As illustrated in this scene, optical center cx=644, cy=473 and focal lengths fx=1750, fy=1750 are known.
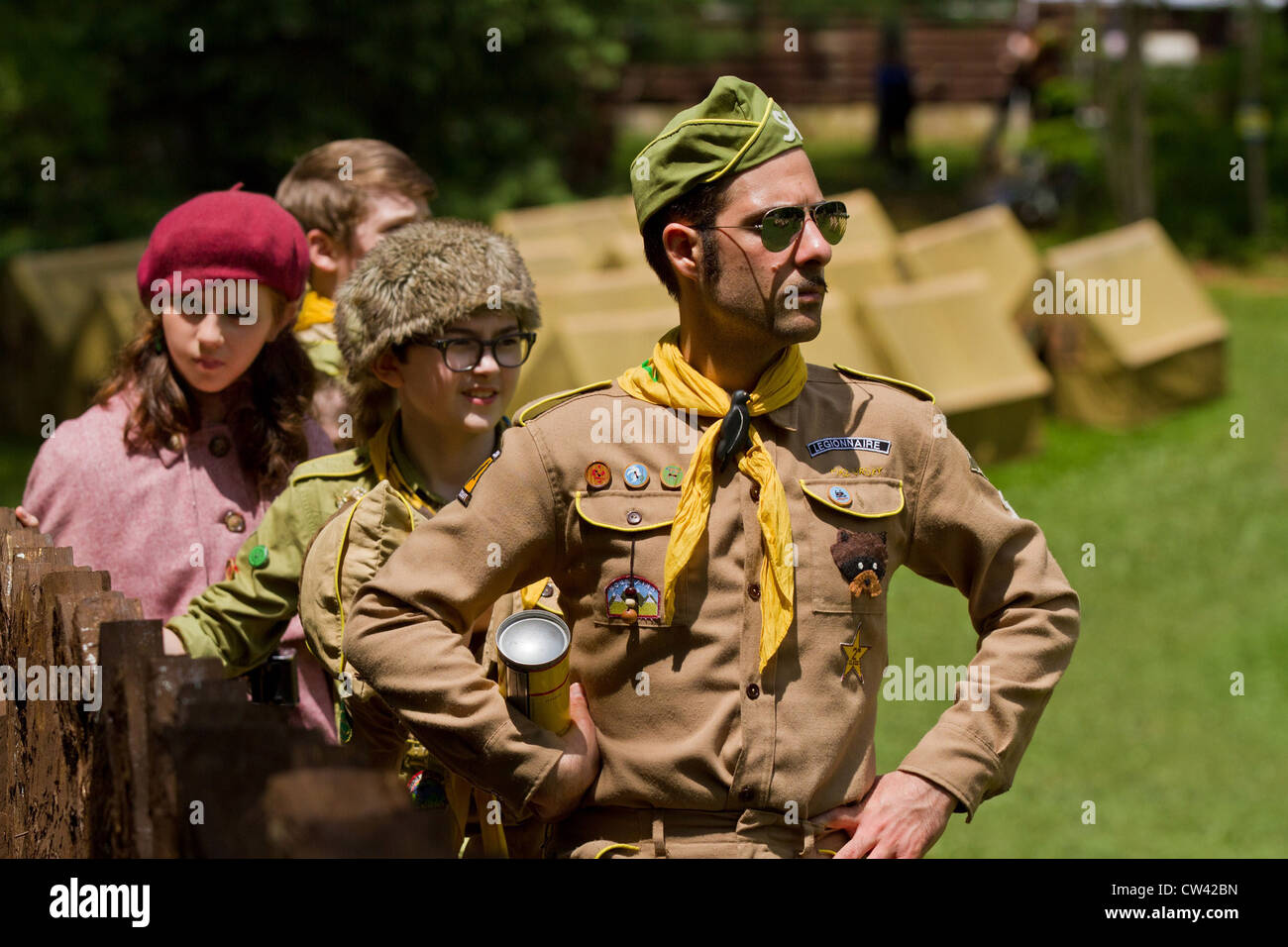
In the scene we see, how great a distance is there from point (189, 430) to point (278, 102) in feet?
41.6

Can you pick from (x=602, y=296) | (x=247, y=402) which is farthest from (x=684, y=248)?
(x=602, y=296)

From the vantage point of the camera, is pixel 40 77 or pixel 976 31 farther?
pixel 976 31

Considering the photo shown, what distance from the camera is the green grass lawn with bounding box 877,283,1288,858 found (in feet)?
26.1

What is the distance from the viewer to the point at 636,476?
127 inches

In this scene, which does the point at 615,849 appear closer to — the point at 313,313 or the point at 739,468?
the point at 739,468

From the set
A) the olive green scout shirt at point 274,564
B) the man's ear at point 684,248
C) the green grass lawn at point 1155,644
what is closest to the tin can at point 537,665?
the man's ear at point 684,248

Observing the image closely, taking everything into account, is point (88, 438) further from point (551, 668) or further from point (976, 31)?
point (976, 31)

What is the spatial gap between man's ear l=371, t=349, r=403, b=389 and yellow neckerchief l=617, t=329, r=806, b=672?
700 mm

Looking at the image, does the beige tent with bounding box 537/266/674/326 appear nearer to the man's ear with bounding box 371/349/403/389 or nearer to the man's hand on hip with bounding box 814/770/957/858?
the man's ear with bounding box 371/349/403/389

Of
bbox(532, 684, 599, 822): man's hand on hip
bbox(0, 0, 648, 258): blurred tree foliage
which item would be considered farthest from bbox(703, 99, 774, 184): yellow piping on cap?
bbox(0, 0, 648, 258): blurred tree foliage

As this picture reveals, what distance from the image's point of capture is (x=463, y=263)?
12.5ft

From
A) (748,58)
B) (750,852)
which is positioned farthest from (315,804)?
(748,58)

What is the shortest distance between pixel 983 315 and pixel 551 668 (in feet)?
29.6

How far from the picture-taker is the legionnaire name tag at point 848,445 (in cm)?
327
